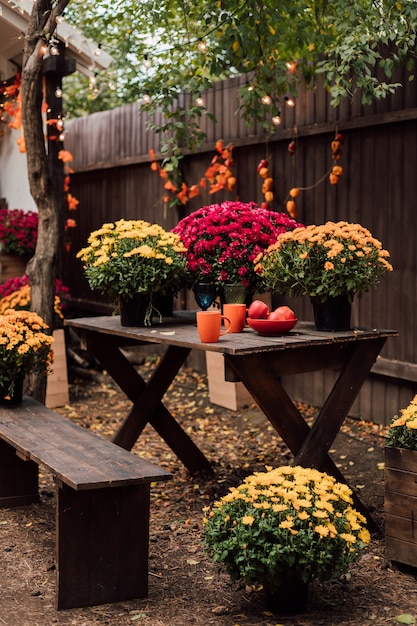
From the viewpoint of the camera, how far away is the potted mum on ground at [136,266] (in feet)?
15.3

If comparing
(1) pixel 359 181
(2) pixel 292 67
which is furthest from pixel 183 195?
(1) pixel 359 181

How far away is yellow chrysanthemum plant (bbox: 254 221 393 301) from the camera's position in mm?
4242

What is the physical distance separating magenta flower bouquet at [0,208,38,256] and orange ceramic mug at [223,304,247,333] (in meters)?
5.24

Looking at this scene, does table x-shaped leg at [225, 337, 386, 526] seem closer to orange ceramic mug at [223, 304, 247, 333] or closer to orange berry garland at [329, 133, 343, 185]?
orange ceramic mug at [223, 304, 247, 333]

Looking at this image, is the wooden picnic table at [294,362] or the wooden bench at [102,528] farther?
the wooden picnic table at [294,362]

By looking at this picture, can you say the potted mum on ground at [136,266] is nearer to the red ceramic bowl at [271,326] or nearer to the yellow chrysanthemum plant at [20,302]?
the red ceramic bowl at [271,326]

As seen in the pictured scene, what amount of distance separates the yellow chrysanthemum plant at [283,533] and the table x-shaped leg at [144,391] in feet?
6.24

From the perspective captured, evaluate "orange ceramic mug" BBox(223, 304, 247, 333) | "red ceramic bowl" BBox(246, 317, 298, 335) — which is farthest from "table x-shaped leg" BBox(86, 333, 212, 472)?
"red ceramic bowl" BBox(246, 317, 298, 335)

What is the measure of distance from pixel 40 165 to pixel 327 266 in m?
3.33

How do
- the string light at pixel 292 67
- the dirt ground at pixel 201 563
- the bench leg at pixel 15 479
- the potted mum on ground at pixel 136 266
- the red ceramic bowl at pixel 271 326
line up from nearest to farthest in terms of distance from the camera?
the dirt ground at pixel 201 563
the red ceramic bowl at pixel 271 326
the potted mum on ground at pixel 136 266
the bench leg at pixel 15 479
the string light at pixel 292 67

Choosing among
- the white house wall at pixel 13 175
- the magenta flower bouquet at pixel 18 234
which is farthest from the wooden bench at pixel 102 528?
the white house wall at pixel 13 175

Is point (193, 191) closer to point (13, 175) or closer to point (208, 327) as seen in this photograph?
point (13, 175)

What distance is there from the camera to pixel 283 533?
3.44 meters

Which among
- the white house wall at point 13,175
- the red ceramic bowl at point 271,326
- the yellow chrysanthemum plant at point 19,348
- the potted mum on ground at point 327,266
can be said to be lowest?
the yellow chrysanthemum plant at point 19,348
